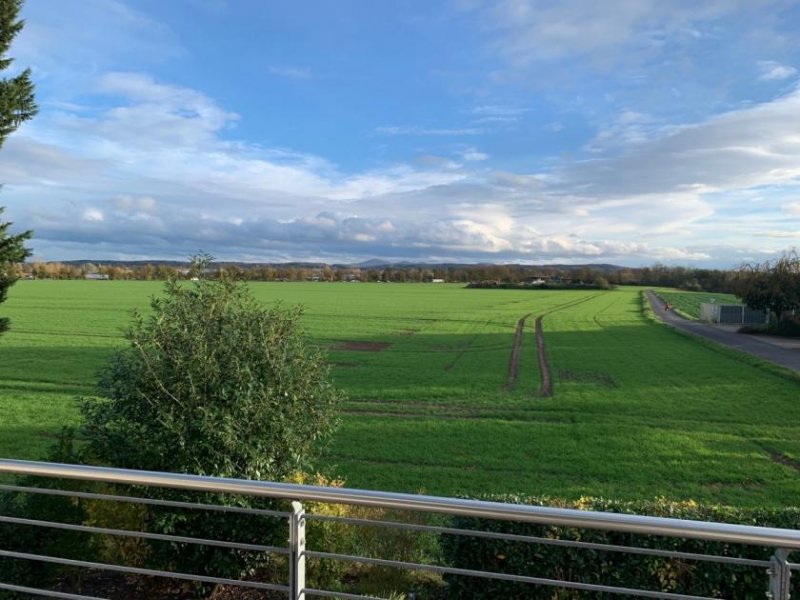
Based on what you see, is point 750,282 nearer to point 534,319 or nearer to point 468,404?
point 534,319

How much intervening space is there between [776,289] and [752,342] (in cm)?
675

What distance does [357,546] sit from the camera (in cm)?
622

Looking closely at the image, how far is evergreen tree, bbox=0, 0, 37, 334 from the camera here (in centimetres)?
980

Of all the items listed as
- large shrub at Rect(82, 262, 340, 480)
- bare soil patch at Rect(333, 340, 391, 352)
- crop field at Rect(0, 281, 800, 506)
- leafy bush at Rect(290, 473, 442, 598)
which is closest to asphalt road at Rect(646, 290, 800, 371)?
crop field at Rect(0, 281, 800, 506)

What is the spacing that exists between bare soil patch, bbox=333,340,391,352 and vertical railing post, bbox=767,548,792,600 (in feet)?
114

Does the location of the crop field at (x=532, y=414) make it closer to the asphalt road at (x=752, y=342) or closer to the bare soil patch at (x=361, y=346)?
the bare soil patch at (x=361, y=346)

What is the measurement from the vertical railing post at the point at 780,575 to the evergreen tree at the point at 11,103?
11688mm

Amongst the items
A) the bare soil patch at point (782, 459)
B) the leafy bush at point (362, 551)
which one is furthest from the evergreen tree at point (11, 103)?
the bare soil patch at point (782, 459)

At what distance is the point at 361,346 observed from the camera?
39.0m

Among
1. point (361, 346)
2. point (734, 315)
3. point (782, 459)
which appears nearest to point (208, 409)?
point (782, 459)

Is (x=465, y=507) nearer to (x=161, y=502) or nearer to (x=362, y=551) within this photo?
(x=161, y=502)

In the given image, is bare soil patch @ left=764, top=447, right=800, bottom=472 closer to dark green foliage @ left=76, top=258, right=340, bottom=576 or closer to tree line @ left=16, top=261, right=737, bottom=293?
dark green foliage @ left=76, top=258, right=340, bottom=576

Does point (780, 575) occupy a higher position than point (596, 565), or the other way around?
point (780, 575)

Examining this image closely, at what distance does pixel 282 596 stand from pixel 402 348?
32.6 metres
